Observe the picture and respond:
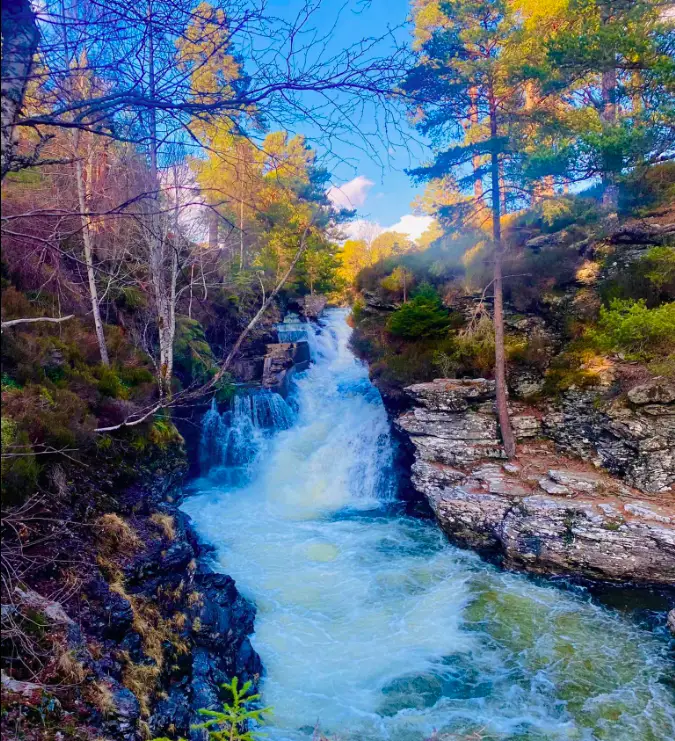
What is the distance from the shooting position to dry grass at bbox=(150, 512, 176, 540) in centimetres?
735

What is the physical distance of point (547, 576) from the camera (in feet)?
30.7

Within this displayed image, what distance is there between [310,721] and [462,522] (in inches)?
214

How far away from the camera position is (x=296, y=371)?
776 inches

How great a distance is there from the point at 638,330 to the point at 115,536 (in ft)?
36.6

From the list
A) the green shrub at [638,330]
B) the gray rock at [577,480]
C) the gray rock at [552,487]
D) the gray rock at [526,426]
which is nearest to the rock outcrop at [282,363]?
the gray rock at [526,426]

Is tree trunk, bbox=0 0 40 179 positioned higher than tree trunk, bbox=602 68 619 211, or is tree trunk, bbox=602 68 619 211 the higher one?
tree trunk, bbox=602 68 619 211

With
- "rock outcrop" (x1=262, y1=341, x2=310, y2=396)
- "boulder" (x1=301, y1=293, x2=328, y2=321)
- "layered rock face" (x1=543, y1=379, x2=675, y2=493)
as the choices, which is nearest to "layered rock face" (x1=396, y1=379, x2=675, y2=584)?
"layered rock face" (x1=543, y1=379, x2=675, y2=493)

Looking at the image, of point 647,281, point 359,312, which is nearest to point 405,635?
Result: point 647,281

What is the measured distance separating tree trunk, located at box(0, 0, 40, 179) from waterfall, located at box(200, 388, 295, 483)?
1391 cm

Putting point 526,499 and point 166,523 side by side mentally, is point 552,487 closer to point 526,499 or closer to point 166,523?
point 526,499

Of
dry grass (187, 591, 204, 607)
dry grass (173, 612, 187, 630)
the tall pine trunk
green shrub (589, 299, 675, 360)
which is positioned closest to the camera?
dry grass (173, 612, 187, 630)

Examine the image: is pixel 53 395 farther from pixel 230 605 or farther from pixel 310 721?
pixel 310 721

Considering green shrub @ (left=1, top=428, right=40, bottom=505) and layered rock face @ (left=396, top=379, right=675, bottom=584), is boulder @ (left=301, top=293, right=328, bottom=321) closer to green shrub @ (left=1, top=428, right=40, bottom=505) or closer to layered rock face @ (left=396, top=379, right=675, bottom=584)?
layered rock face @ (left=396, top=379, right=675, bottom=584)

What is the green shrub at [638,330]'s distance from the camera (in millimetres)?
9586
